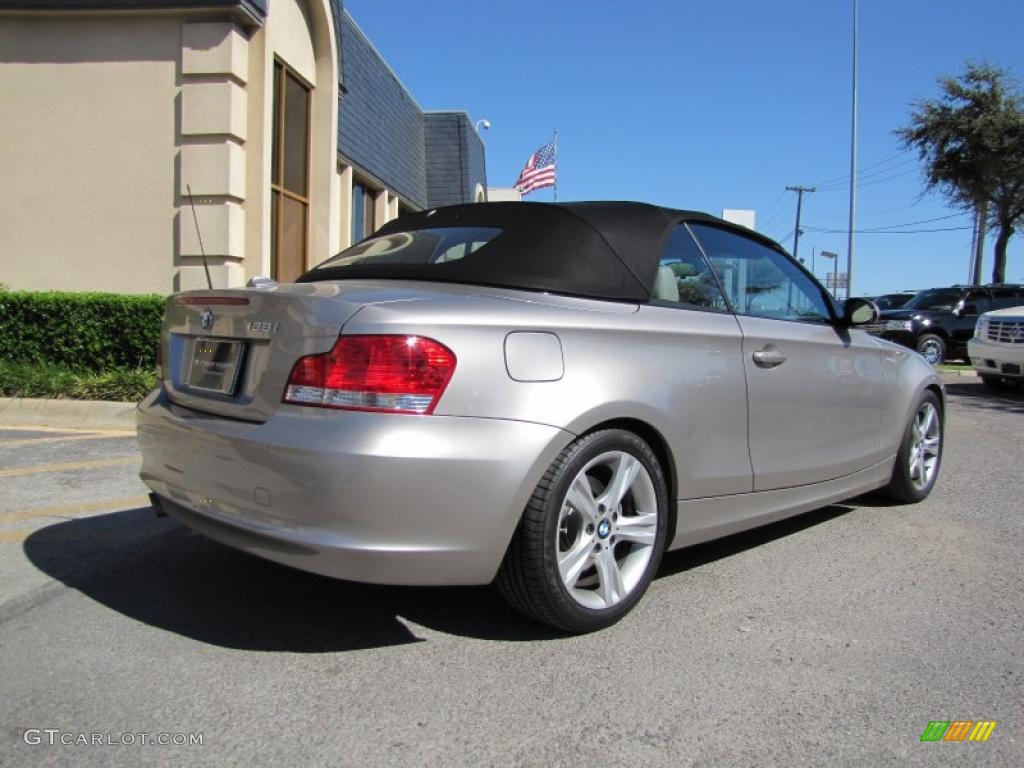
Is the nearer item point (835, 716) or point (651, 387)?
point (835, 716)

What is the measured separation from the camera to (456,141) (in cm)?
2025

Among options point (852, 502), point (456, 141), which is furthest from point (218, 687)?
point (456, 141)

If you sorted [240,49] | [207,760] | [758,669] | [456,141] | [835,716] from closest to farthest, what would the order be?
[207,760] → [835,716] → [758,669] → [240,49] → [456,141]

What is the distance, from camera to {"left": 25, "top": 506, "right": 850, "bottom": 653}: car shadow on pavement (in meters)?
2.93

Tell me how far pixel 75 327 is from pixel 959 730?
860 centimetres

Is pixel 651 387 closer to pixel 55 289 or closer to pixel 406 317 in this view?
pixel 406 317

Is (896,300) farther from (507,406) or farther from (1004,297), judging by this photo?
(507,406)

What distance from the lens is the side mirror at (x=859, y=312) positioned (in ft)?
14.0

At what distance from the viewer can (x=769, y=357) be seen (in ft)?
11.8

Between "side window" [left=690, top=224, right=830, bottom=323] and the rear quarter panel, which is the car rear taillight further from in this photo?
→ "side window" [left=690, top=224, right=830, bottom=323]

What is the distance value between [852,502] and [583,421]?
125 inches

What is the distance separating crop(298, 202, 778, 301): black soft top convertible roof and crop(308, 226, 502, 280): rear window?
0.17 feet

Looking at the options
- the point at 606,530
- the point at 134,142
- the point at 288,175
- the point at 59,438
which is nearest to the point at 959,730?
the point at 606,530

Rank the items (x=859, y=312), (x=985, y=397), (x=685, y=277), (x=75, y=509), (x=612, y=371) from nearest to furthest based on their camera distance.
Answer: (x=612, y=371), (x=685, y=277), (x=859, y=312), (x=75, y=509), (x=985, y=397)
